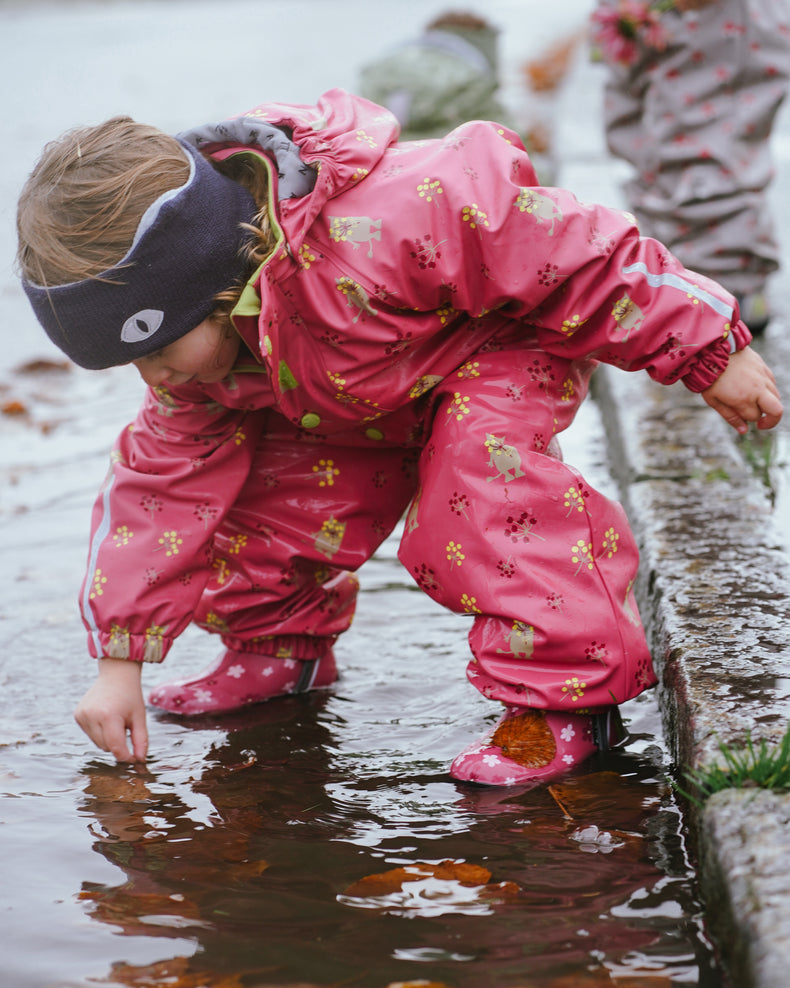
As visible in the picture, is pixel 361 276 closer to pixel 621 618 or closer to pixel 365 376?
pixel 365 376

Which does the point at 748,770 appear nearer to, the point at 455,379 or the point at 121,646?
the point at 455,379

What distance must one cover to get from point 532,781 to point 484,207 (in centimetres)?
84

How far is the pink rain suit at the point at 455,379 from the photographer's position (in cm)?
198

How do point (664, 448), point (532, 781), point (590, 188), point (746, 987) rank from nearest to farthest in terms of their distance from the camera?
1. point (746, 987)
2. point (532, 781)
3. point (664, 448)
4. point (590, 188)

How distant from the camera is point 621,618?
79.6 inches

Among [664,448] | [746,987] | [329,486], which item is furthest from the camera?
[664,448]

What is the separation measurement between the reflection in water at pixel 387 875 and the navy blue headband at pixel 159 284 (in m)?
0.66

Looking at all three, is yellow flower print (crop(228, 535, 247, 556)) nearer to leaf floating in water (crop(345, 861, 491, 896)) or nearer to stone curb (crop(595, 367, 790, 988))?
stone curb (crop(595, 367, 790, 988))

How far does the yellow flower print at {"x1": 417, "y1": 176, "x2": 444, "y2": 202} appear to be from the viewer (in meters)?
1.98

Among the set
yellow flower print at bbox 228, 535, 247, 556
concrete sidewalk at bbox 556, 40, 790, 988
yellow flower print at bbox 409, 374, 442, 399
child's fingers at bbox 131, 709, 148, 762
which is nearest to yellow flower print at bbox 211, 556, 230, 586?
yellow flower print at bbox 228, 535, 247, 556

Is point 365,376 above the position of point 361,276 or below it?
below

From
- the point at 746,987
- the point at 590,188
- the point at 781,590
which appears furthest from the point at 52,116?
the point at 746,987

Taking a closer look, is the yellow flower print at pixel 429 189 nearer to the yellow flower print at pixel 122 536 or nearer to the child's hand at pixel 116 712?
the yellow flower print at pixel 122 536

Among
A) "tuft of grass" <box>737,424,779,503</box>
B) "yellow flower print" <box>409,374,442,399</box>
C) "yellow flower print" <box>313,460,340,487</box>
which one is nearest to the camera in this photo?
"yellow flower print" <box>409,374,442,399</box>
